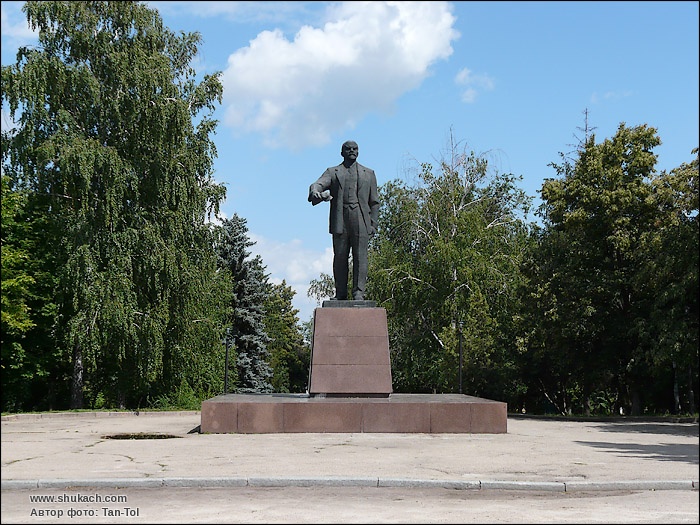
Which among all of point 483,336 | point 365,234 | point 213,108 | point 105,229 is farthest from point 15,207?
point 483,336

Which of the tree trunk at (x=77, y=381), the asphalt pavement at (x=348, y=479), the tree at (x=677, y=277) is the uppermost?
the tree at (x=677, y=277)

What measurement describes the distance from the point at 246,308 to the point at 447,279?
11.6 metres

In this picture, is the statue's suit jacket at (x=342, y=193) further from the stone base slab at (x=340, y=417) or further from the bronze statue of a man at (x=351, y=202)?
the stone base slab at (x=340, y=417)

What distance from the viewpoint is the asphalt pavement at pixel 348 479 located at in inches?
275

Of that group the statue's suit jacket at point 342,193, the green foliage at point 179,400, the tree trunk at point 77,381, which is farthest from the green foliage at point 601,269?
the tree trunk at point 77,381

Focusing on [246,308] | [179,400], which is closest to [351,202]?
[179,400]

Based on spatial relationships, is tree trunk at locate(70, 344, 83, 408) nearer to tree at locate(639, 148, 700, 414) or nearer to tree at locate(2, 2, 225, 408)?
tree at locate(2, 2, 225, 408)

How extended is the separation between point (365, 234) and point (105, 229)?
12456mm

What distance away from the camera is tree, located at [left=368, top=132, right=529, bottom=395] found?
3291 centimetres

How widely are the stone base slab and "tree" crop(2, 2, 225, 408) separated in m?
11.6

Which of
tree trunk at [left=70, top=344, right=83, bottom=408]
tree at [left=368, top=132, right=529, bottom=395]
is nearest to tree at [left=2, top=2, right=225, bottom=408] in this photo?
tree trunk at [left=70, top=344, right=83, bottom=408]

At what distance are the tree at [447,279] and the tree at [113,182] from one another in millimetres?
10542

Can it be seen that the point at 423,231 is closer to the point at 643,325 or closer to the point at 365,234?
the point at 643,325

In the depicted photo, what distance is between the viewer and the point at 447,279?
36344 millimetres
